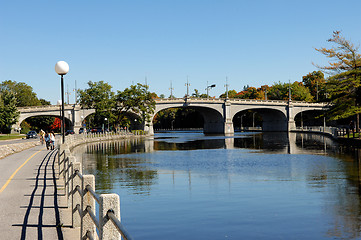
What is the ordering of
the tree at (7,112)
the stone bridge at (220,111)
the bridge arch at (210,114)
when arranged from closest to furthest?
1. the tree at (7,112)
2. the stone bridge at (220,111)
3. the bridge arch at (210,114)

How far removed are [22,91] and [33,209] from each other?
158m

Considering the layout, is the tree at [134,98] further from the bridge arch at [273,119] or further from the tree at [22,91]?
the tree at [22,91]

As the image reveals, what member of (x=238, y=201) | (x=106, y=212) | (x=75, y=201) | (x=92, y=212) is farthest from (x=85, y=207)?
(x=238, y=201)

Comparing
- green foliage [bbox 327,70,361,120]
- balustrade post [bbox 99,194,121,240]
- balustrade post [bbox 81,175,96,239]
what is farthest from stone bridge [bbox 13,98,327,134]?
balustrade post [bbox 99,194,121,240]

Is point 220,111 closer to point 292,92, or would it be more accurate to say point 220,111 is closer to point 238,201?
point 292,92

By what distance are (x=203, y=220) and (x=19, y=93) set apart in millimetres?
155099

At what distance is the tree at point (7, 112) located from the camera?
306 ft

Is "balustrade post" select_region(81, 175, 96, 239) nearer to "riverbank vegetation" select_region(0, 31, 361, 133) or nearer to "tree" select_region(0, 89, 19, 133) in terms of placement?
"riverbank vegetation" select_region(0, 31, 361, 133)

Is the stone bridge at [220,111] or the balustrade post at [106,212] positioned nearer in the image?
the balustrade post at [106,212]

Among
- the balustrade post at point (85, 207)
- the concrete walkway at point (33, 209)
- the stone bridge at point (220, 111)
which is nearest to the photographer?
the balustrade post at point (85, 207)

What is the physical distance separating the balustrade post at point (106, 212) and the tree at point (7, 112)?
91.4m

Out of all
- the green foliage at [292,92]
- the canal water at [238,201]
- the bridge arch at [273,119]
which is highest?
the green foliage at [292,92]

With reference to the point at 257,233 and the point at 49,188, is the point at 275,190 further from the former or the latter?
the point at 49,188

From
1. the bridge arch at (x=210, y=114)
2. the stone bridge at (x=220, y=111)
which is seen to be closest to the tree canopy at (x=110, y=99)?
the stone bridge at (x=220, y=111)
